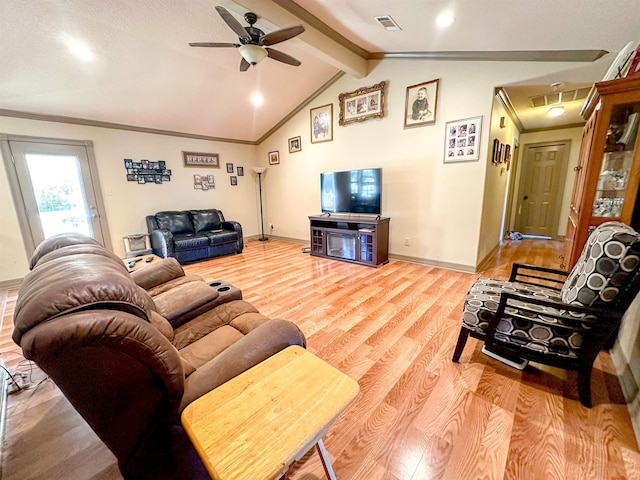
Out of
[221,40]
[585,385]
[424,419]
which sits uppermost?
[221,40]

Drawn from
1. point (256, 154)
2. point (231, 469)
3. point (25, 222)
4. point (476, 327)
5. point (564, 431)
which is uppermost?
point (256, 154)

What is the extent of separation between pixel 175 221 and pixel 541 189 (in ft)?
25.1

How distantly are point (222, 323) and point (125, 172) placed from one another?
4260 mm

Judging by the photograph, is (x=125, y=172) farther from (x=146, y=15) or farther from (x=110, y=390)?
(x=110, y=390)

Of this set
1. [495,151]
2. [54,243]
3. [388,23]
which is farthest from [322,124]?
[54,243]

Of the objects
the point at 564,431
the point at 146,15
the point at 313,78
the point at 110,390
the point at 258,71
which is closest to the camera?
the point at 110,390

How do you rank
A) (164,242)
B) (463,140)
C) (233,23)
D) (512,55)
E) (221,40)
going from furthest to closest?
1. (164,242)
2. (463,140)
3. (221,40)
4. (512,55)
5. (233,23)

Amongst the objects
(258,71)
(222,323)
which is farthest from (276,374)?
(258,71)

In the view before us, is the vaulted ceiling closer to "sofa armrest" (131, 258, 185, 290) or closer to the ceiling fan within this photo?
the ceiling fan

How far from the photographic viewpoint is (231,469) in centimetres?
59

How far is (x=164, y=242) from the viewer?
4117mm

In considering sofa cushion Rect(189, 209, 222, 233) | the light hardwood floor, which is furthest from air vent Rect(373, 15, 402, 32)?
sofa cushion Rect(189, 209, 222, 233)

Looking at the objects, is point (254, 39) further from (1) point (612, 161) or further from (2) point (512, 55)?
(1) point (612, 161)

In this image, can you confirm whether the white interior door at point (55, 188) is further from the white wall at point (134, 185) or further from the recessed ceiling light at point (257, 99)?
the recessed ceiling light at point (257, 99)
